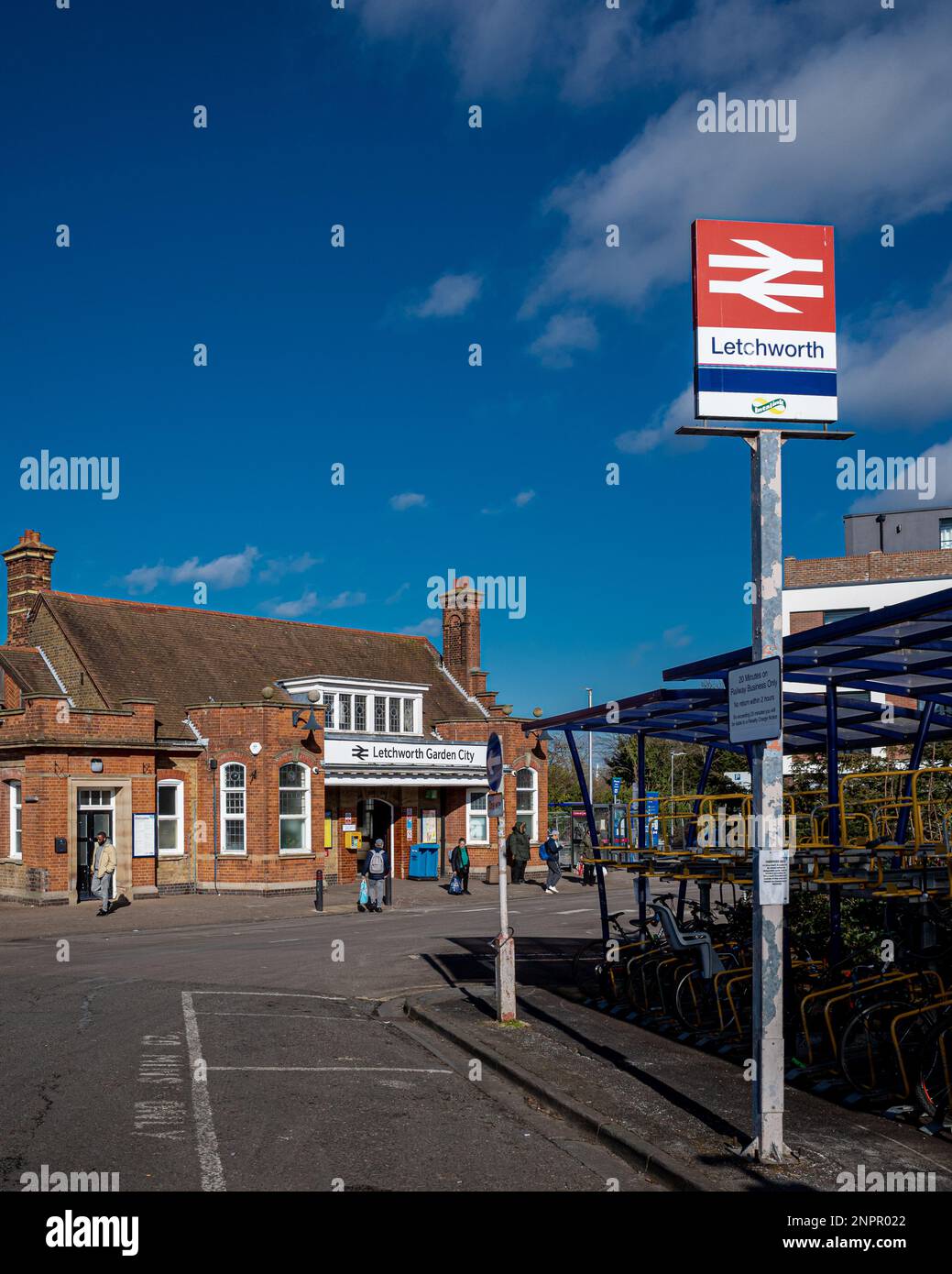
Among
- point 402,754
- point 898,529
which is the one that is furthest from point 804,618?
point 402,754

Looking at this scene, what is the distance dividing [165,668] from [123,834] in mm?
5884

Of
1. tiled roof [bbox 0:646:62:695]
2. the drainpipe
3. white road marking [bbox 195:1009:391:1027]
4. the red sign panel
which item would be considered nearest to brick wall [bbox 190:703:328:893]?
the drainpipe

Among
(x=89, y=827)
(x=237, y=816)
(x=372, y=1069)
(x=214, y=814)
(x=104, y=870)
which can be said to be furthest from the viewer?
(x=237, y=816)

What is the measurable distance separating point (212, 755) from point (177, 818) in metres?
1.86

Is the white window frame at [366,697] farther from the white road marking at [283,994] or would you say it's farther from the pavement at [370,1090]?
the white road marking at [283,994]

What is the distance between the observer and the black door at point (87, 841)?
28562 millimetres

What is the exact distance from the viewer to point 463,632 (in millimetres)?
42094

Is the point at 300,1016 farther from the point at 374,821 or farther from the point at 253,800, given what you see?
the point at 374,821

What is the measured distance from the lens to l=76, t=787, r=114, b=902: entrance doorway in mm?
28438

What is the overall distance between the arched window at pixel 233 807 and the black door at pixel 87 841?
300 centimetres

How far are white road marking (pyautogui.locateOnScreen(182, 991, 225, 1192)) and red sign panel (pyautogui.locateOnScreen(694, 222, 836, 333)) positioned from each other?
6396 millimetres

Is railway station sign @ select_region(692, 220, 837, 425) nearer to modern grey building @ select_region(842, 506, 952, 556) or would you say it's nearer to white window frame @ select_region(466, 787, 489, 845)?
white window frame @ select_region(466, 787, 489, 845)

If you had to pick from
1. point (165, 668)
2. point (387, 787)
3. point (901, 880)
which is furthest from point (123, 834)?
point (901, 880)
